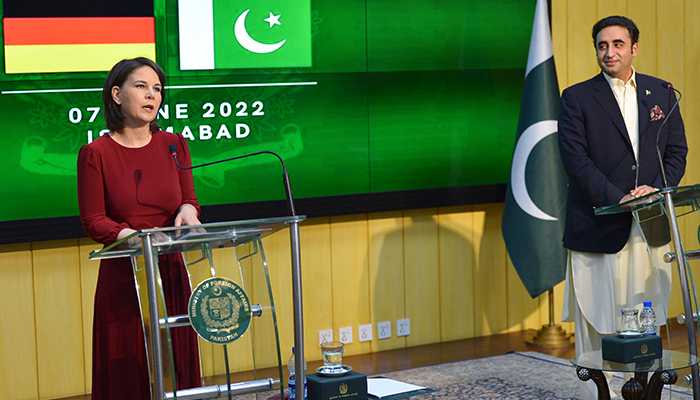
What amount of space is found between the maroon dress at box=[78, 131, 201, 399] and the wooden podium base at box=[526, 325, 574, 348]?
2.83 metres

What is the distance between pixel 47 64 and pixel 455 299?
2750mm

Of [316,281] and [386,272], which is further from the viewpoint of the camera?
[386,272]

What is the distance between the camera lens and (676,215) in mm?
2658

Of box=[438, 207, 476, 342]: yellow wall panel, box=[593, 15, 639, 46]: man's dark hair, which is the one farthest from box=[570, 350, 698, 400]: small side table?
box=[438, 207, 476, 342]: yellow wall panel

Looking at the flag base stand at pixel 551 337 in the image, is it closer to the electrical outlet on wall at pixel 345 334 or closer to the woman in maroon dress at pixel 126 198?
the electrical outlet on wall at pixel 345 334

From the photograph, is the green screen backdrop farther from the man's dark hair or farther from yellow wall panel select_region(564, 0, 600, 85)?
the man's dark hair

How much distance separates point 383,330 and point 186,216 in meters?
2.52

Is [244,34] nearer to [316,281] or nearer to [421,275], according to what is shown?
[316,281]

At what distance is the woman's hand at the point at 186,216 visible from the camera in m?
2.34

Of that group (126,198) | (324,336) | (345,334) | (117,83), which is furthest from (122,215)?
(345,334)

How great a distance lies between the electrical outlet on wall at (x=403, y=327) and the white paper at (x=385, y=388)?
7.14 feet

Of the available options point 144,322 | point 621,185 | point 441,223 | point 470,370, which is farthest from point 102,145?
point 441,223

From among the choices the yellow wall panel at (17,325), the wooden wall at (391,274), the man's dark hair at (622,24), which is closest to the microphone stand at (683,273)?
the wooden wall at (391,274)

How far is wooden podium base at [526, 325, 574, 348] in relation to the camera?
4648mm
